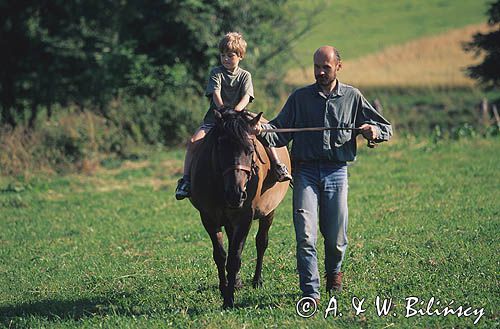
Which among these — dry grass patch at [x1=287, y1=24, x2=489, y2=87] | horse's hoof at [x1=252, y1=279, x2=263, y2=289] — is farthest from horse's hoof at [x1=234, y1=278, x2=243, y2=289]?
dry grass patch at [x1=287, y1=24, x2=489, y2=87]

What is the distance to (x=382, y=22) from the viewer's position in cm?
5084

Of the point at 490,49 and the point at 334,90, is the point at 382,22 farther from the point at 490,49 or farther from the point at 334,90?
the point at 334,90

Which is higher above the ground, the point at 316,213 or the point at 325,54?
the point at 325,54

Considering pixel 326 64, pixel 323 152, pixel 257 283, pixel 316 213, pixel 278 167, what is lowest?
pixel 257 283

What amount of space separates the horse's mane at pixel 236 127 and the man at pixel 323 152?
20cm

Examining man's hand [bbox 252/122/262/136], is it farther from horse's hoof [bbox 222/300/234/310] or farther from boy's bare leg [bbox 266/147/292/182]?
horse's hoof [bbox 222/300/234/310]

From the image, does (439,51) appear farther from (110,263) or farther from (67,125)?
(110,263)

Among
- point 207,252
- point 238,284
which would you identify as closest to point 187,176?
point 238,284

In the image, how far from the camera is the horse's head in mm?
7168

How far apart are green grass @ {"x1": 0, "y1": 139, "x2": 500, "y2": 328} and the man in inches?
20.7

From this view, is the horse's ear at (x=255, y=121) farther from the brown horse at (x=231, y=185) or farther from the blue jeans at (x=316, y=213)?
the blue jeans at (x=316, y=213)

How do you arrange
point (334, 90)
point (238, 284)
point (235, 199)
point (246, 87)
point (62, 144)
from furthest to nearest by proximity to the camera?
point (62, 144) < point (238, 284) < point (246, 87) < point (334, 90) < point (235, 199)

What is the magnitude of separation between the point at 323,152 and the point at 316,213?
559mm

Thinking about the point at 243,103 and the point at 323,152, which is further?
the point at 243,103
